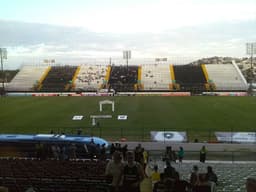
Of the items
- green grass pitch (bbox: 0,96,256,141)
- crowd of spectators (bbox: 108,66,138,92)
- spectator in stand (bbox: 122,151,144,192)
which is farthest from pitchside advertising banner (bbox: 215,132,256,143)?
crowd of spectators (bbox: 108,66,138,92)

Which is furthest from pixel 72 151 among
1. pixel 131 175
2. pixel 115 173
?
pixel 131 175

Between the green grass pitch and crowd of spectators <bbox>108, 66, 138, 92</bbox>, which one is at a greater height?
crowd of spectators <bbox>108, 66, 138, 92</bbox>

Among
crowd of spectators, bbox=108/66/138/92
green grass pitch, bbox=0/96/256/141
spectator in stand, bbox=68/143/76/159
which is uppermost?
crowd of spectators, bbox=108/66/138/92

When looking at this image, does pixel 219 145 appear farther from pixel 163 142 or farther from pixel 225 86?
pixel 225 86

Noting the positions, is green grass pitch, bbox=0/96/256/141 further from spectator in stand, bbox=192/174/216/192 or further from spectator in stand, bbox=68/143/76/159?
spectator in stand, bbox=192/174/216/192

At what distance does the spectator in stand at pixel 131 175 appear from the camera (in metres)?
6.73

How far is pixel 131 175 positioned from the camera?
6.78 metres

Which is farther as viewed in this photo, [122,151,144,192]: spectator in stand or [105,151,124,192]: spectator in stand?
[105,151,124,192]: spectator in stand

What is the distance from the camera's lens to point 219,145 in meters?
27.5

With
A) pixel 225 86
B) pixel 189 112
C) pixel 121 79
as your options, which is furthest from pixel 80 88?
pixel 189 112

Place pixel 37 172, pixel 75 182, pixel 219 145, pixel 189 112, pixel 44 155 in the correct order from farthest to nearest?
pixel 189 112 < pixel 219 145 < pixel 44 155 < pixel 37 172 < pixel 75 182

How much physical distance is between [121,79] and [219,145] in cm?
6949

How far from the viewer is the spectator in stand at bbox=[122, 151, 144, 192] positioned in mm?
6727

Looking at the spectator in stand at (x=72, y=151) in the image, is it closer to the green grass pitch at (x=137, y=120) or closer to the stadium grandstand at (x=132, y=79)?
the green grass pitch at (x=137, y=120)
